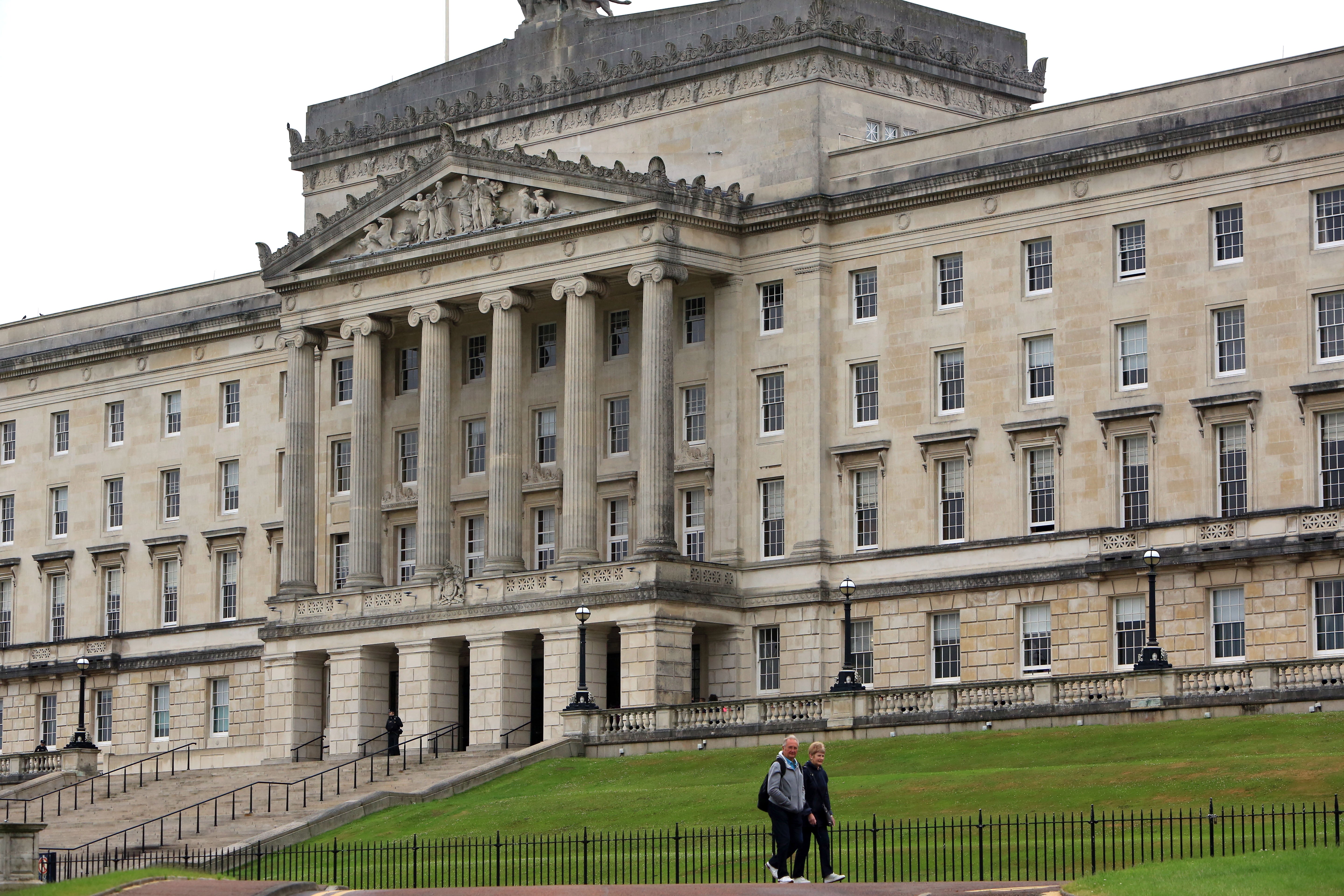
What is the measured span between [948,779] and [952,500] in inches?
927

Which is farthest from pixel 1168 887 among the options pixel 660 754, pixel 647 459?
pixel 647 459

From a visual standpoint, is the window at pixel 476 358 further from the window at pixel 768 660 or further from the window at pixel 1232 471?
the window at pixel 1232 471

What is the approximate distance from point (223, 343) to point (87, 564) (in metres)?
10.9

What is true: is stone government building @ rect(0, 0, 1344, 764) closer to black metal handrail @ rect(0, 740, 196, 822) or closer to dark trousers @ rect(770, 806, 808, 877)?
black metal handrail @ rect(0, 740, 196, 822)

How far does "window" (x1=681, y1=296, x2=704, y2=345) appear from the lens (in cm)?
8819

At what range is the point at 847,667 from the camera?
7488 centimetres

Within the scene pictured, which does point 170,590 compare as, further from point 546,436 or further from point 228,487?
point 546,436

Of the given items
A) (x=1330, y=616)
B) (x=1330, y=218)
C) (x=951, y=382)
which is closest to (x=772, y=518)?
(x=951, y=382)

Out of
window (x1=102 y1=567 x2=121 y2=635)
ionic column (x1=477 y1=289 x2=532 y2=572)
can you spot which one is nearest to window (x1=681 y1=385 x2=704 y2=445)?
ionic column (x1=477 y1=289 x2=532 y2=572)

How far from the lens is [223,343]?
10438 cm

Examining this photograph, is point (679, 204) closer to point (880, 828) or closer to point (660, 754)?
point (660, 754)

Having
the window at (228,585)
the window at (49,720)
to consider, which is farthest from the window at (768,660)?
the window at (49,720)

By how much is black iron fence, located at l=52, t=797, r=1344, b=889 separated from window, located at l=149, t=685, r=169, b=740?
137 ft

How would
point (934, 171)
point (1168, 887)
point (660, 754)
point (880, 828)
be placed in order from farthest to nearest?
point (934, 171)
point (660, 754)
point (880, 828)
point (1168, 887)
